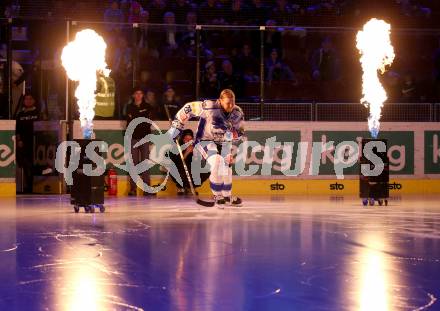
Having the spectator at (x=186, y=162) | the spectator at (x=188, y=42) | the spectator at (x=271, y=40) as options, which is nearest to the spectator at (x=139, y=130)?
the spectator at (x=186, y=162)

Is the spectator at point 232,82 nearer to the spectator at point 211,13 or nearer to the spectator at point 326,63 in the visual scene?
the spectator at point 211,13

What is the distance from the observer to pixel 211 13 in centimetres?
2419

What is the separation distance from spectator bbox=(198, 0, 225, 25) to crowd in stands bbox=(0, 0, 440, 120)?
0.03m

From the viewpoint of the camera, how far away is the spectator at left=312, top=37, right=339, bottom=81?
24.3m

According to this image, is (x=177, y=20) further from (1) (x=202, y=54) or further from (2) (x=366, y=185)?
(2) (x=366, y=185)

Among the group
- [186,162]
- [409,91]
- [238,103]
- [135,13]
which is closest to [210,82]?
[238,103]

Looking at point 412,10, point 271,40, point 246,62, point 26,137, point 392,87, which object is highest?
point 412,10

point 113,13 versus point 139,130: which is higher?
point 113,13

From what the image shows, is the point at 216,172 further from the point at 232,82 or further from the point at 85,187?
the point at 232,82

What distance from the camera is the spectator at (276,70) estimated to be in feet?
79.9

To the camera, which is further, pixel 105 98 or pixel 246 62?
pixel 246 62

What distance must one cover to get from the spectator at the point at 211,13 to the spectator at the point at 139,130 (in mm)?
3330

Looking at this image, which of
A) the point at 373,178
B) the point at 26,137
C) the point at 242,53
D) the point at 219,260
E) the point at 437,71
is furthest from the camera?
the point at 437,71

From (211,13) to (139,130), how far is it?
417 centimetres
